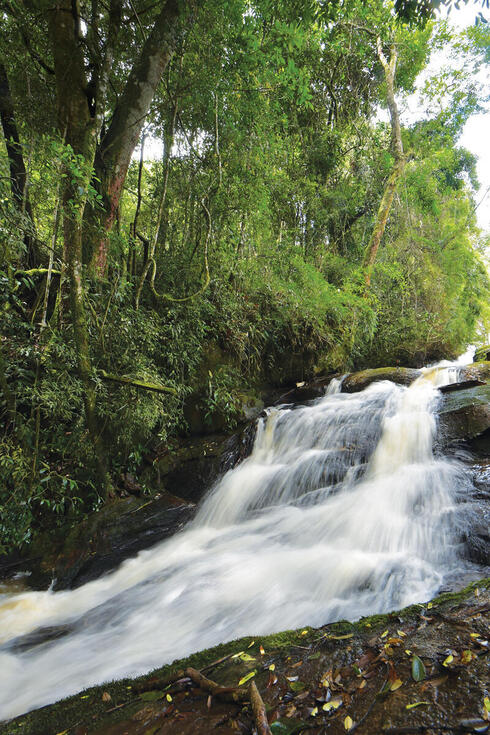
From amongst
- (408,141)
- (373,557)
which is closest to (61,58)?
(373,557)

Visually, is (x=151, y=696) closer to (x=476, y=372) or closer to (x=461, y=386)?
(x=461, y=386)

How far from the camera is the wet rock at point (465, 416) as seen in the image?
4.62 m

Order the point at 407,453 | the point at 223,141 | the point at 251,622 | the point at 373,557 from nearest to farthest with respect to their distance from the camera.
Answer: the point at 251,622
the point at 373,557
the point at 407,453
the point at 223,141

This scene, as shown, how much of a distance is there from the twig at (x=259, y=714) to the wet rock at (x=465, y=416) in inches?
171

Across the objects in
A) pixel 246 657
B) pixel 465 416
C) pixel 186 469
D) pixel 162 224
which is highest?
pixel 162 224

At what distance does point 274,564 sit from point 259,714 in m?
2.47

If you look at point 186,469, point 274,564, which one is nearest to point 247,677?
point 274,564

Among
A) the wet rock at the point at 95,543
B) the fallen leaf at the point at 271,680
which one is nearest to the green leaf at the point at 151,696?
the fallen leaf at the point at 271,680

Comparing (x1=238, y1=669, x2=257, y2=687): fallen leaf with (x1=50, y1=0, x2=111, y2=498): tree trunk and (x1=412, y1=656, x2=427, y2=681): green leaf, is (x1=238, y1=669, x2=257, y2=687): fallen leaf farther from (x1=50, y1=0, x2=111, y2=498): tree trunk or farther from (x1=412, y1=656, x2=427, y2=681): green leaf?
(x1=50, y1=0, x2=111, y2=498): tree trunk

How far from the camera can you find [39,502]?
15.0 feet

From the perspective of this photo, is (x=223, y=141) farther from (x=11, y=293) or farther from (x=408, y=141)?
(x=408, y=141)

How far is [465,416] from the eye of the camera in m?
4.84

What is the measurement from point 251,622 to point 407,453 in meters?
3.21

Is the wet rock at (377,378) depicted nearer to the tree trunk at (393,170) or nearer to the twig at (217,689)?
the tree trunk at (393,170)
